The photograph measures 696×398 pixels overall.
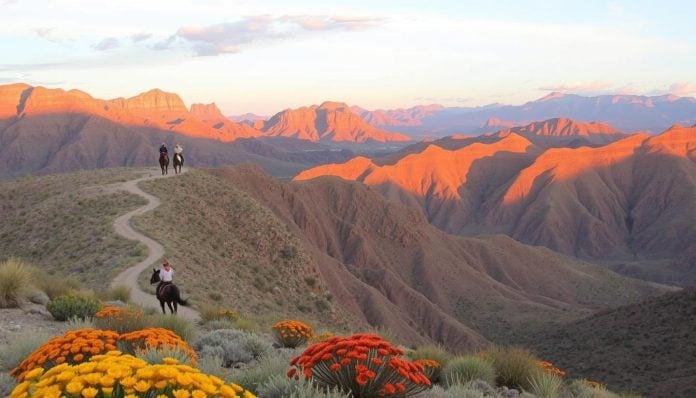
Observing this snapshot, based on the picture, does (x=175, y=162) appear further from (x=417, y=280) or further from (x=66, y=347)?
(x=417, y=280)

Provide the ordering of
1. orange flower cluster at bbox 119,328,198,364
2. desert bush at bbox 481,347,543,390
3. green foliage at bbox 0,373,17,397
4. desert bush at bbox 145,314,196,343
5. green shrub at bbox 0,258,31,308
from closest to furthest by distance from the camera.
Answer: green foliage at bbox 0,373,17,397 → orange flower cluster at bbox 119,328,198,364 → desert bush at bbox 145,314,196,343 → desert bush at bbox 481,347,543,390 → green shrub at bbox 0,258,31,308

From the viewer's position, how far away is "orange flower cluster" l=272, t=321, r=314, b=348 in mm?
11047

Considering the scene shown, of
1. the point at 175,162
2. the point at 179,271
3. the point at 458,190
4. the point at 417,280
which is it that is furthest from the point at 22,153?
the point at 179,271

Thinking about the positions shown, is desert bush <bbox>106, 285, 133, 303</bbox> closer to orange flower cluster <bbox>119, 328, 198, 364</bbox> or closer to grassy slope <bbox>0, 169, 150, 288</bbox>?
grassy slope <bbox>0, 169, 150, 288</bbox>

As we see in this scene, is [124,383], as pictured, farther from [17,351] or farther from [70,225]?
[70,225]

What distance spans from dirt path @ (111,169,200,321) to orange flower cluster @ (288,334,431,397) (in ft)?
29.6

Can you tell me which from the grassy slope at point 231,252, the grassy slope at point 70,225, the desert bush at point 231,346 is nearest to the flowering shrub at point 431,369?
the desert bush at point 231,346

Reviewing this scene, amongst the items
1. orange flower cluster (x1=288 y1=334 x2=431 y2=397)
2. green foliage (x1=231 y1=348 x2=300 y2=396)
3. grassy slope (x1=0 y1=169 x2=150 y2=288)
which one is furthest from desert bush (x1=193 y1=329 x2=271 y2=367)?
grassy slope (x1=0 y1=169 x2=150 y2=288)

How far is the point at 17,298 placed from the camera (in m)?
12.6

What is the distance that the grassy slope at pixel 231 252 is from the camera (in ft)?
84.0

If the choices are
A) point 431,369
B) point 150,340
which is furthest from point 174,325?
point 431,369

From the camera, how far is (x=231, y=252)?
34.8 m

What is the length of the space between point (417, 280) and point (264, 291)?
4348 cm

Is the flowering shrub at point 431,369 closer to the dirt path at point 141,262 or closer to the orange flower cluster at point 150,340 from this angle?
the orange flower cluster at point 150,340
